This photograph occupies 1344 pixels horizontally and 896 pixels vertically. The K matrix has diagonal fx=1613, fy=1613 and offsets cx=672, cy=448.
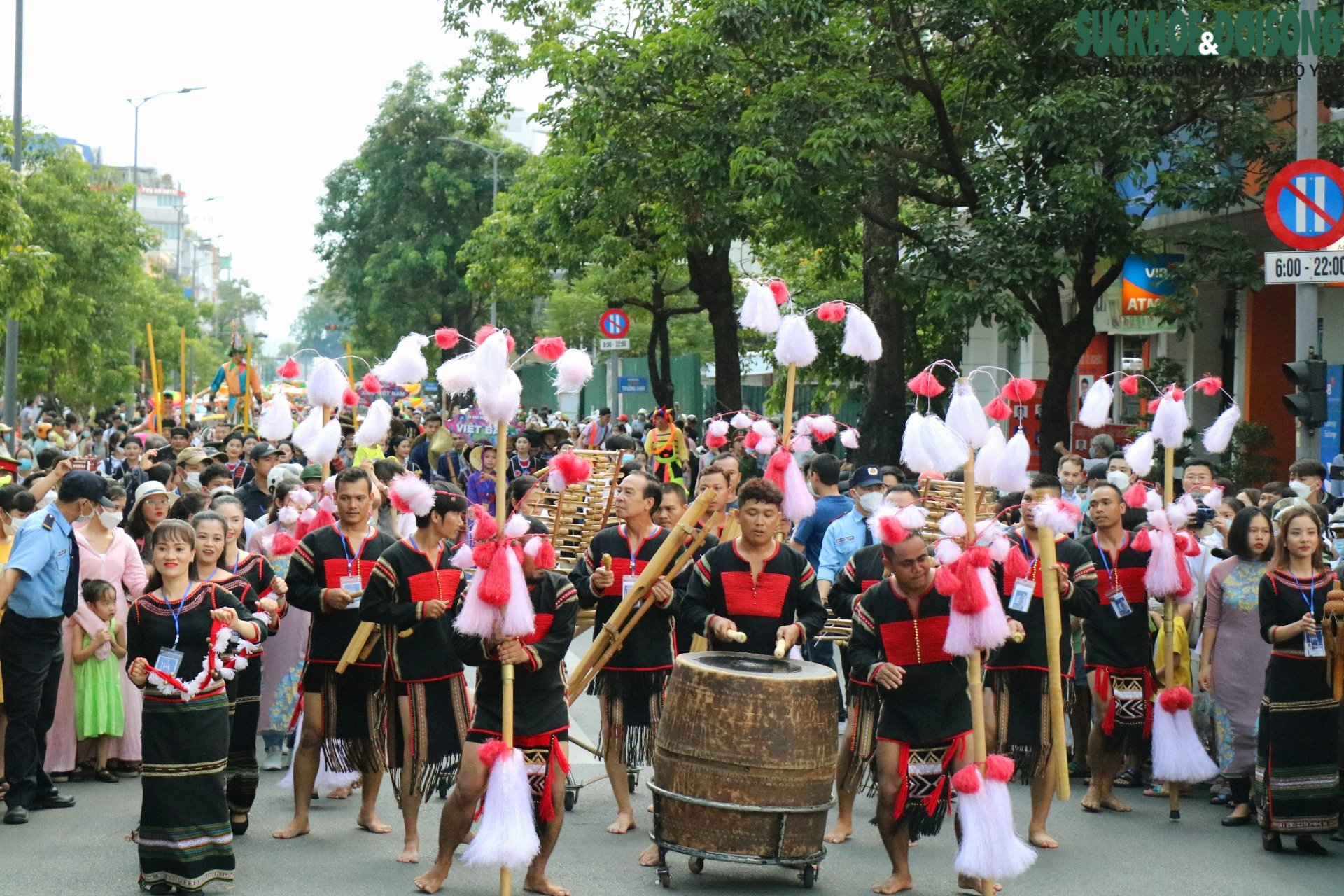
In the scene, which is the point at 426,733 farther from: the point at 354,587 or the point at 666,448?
the point at 666,448

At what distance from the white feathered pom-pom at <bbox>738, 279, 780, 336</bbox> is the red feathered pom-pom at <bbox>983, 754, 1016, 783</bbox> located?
2319 millimetres

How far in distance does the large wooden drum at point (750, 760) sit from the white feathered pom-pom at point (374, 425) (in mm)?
2162

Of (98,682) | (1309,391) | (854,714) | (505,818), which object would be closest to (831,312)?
(854,714)

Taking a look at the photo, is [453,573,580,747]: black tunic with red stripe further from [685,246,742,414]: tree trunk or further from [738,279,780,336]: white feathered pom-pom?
[685,246,742,414]: tree trunk

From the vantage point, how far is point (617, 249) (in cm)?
2466

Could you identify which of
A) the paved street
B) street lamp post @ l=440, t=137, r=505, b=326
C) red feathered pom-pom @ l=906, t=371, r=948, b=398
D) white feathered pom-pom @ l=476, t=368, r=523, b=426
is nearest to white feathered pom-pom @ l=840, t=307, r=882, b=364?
red feathered pom-pom @ l=906, t=371, r=948, b=398

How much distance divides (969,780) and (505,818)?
77.6 inches

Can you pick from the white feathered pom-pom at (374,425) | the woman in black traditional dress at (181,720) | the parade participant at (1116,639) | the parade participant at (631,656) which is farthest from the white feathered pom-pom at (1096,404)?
the woman in black traditional dress at (181,720)

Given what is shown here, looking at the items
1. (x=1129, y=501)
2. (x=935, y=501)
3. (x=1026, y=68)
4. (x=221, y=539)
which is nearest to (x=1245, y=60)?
(x=1026, y=68)

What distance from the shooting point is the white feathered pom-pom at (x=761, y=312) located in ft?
25.9

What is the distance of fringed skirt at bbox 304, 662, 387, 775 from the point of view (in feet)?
26.7

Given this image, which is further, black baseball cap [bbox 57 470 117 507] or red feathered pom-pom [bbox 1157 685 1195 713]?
red feathered pom-pom [bbox 1157 685 1195 713]

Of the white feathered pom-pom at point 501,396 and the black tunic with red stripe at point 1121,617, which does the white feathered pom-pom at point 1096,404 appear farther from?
the white feathered pom-pom at point 501,396

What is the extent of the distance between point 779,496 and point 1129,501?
2.31m
